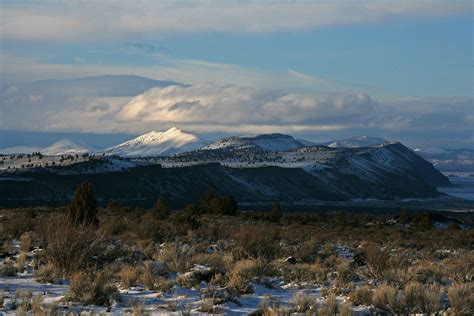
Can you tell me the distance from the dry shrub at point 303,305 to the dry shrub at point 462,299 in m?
2.44

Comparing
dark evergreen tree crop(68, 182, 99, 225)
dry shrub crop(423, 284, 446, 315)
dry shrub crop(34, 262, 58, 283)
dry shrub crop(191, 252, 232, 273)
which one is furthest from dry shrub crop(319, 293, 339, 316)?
dark evergreen tree crop(68, 182, 99, 225)

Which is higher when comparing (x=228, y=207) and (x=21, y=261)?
(x=21, y=261)

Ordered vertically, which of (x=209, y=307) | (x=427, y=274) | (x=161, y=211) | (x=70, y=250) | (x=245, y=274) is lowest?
(x=161, y=211)

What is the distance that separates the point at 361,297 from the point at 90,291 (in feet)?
16.9

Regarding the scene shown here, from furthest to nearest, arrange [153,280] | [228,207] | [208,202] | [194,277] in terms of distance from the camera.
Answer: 1. [208,202]
2. [228,207]
3. [194,277]
4. [153,280]

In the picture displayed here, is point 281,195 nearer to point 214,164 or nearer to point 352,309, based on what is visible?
point 214,164

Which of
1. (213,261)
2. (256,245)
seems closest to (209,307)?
(213,261)

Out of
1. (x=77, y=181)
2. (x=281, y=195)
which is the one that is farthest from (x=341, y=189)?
(x=77, y=181)

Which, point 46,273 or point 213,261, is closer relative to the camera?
point 46,273

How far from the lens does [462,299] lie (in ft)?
41.2

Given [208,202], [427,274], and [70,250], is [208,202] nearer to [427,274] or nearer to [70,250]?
[427,274]

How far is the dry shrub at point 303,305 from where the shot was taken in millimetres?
12014

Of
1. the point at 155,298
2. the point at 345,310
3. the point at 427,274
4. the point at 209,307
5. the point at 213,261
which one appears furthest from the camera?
the point at 213,261

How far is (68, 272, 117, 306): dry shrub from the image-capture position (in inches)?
483
